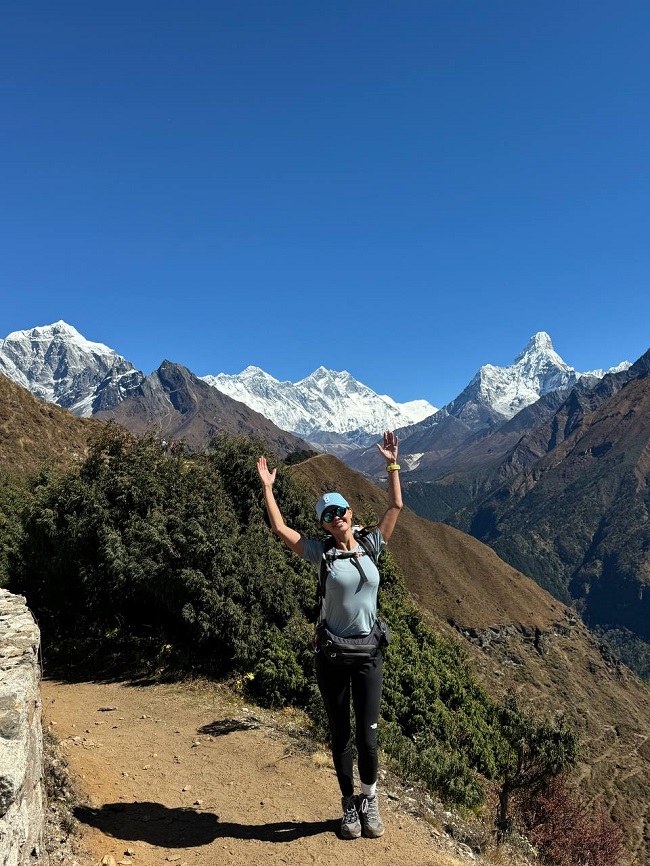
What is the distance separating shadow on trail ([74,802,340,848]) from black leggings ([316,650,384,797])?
1.40m

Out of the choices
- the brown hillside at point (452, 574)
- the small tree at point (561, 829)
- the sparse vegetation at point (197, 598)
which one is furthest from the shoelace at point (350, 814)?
the brown hillside at point (452, 574)

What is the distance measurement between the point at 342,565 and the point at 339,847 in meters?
3.61

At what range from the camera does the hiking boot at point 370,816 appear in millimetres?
6473

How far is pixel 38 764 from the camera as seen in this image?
5609 millimetres

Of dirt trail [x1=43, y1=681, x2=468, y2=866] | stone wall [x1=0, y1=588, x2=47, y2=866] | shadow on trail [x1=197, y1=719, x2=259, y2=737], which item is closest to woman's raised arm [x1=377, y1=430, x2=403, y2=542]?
dirt trail [x1=43, y1=681, x2=468, y2=866]

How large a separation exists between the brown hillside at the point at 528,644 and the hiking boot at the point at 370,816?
62.7 metres

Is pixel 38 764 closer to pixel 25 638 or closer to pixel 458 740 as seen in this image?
pixel 25 638

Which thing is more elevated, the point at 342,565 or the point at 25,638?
the point at 342,565

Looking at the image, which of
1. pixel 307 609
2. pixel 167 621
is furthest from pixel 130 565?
pixel 307 609

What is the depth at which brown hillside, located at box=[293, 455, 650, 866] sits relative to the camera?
6750 cm

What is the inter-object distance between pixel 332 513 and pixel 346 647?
4.54 ft

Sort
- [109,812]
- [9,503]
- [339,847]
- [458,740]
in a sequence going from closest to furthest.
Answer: [339,847] → [109,812] → [458,740] → [9,503]

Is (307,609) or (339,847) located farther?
(307,609)

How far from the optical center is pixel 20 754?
4523mm
